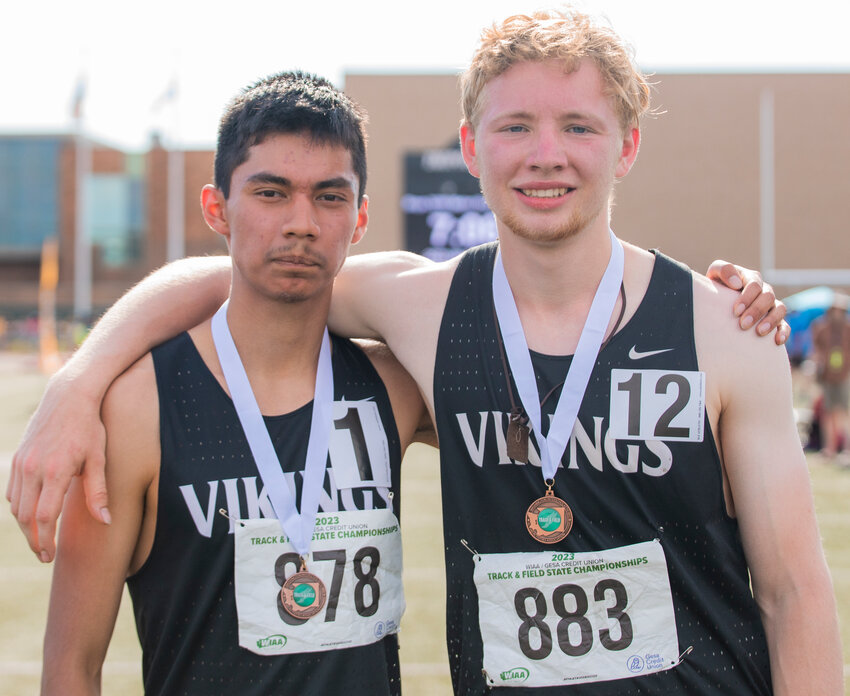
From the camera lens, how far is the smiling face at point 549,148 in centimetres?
204

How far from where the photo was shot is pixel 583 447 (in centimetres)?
206

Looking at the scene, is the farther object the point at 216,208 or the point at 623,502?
the point at 216,208

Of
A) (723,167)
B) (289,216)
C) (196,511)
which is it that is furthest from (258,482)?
(723,167)

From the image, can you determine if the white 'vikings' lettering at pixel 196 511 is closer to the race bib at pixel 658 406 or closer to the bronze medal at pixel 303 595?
the bronze medal at pixel 303 595

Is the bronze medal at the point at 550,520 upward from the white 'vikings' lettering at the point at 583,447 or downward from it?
downward

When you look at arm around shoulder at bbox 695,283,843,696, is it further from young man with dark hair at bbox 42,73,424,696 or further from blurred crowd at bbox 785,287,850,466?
blurred crowd at bbox 785,287,850,466

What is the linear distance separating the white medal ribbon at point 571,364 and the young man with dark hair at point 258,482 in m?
0.40

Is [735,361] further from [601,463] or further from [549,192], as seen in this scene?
[549,192]

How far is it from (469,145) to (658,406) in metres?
0.87

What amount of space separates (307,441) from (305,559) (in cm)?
30

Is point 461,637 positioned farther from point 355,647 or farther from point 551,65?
point 551,65

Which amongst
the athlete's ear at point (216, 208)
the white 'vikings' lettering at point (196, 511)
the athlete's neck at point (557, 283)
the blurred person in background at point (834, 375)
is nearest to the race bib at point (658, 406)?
the athlete's neck at point (557, 283)

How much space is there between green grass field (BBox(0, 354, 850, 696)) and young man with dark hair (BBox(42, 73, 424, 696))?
7.57 ft

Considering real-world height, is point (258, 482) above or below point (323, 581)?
above
